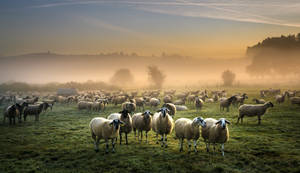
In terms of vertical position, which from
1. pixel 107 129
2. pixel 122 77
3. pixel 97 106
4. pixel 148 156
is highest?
pixel 122 77

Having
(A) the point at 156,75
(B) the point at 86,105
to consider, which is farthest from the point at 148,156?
(A) the point at 156,75

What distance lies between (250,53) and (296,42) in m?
21.4

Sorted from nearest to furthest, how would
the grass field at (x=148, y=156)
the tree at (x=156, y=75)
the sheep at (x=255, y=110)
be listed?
the grass field at (x=148, y=156)
the sheep at (x=255, y=110)
the tree at (x=156, y=75)

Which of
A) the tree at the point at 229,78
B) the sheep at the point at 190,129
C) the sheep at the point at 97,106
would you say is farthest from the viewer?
the tree at the point at 229,78

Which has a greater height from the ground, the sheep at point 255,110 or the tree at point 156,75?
the tree at point 156,75

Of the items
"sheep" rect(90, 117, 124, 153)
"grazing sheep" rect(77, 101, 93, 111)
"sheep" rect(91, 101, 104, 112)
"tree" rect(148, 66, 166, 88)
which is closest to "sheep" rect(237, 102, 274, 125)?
"sheep" rect(90, 117, 124, 153)

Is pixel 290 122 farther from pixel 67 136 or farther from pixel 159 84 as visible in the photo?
pixel 159 84

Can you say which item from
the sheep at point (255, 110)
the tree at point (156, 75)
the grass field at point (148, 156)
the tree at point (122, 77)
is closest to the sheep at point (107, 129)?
the grass field at point (148, 156)

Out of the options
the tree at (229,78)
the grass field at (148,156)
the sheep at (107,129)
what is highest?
the tree at (229,78)

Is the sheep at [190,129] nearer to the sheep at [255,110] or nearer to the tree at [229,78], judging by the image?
the sheep at [255,110]

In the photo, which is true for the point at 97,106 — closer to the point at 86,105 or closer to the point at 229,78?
the point at 86,105

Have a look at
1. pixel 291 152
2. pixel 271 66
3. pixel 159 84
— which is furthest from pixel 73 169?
pixel 271 66

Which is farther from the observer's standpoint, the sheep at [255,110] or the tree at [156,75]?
the tree at [156,75]

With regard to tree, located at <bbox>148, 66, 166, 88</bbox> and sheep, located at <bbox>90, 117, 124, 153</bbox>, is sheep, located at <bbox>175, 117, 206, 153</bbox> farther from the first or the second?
tree, located at <bbox>148, 66, 166, 88</bbox>
